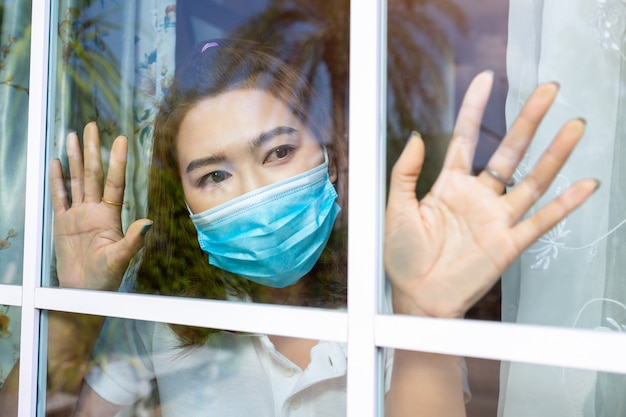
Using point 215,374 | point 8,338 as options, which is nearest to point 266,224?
point 215,374

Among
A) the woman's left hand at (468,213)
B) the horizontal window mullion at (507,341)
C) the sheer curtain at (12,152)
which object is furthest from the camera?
the sheer curtain at (12,152)

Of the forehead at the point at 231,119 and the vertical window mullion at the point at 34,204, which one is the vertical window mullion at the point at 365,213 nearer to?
the forehead at the point at 231,119

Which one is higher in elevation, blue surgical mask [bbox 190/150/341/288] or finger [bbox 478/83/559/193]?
finger [bbox 478/83/559/193]

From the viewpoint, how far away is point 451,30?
838 mm

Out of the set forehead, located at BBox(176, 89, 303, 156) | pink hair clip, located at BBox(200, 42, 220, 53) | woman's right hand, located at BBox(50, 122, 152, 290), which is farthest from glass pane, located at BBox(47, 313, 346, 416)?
pink hair clip, located at BBox(200, 42, 220, 53)

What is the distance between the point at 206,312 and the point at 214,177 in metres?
0.28

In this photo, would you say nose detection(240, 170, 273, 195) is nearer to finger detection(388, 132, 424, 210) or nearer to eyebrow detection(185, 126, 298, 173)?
eyebrow detection(185, 126, 298, 173)

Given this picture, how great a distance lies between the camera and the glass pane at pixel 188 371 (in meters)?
0.98

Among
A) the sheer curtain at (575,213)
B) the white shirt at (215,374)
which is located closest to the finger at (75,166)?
the white shirt at (215,374)

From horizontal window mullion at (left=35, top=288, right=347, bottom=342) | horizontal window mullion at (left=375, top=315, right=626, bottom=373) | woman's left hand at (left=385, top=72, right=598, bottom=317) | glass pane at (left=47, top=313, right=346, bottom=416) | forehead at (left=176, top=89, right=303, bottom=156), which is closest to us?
horizontal window mullion at (left=375, top=315, right=626, bottom=373)

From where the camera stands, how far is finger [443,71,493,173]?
0.80 metres

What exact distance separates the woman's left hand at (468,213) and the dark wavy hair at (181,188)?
0.38 ft

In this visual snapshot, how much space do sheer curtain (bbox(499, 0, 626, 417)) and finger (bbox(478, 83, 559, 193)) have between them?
1 centimetres

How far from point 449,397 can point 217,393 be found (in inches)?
20.1
